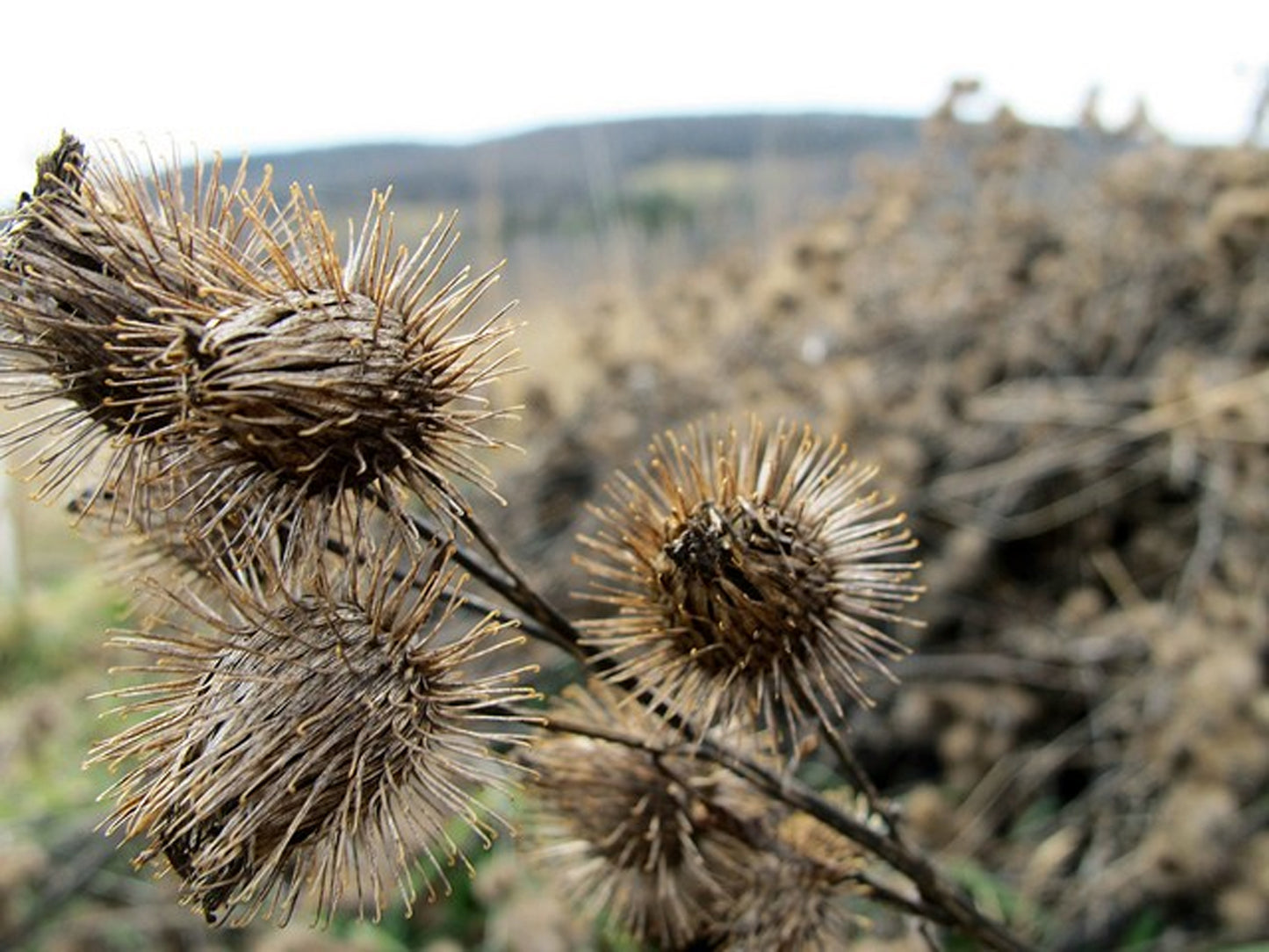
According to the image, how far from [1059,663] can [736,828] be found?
2.93 meters

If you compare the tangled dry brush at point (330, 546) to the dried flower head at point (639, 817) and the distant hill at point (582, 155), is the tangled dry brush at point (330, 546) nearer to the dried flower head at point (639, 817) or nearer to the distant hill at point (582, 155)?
the dried flower head at point (639, 817)

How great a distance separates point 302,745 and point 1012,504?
3.80 m

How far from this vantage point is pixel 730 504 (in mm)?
1353

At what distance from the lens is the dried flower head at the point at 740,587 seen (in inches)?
51.8

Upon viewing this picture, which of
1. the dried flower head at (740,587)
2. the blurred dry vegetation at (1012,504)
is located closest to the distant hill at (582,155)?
the blurred dry vegetation at (1012,504)

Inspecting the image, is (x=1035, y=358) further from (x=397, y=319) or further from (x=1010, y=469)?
(x=397, y=319)

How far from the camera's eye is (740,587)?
1.33 metres

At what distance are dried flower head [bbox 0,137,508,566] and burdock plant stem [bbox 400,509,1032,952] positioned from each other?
155 mm

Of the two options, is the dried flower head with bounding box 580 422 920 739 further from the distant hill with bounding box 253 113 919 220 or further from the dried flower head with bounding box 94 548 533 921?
the distant hill with bounding box 253 113 919 220

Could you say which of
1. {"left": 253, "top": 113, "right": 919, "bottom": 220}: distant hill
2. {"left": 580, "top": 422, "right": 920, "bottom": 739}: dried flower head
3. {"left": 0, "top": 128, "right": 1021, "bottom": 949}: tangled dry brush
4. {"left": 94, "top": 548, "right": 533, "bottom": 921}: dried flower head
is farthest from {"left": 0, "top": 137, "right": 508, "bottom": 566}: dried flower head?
{"left": 253, "top": 113, "right": 919, "bottom": 220}: distant hill

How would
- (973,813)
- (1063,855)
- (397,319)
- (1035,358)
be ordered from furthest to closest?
(1035,358)
(973,813)
(1063,855)
(397,319)

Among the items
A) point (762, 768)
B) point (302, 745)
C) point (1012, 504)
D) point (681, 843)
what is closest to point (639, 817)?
point (681, 843)

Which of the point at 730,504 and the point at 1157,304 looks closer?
the point at 730,504

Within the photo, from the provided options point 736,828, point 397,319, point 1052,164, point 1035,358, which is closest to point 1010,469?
point 1035,358
